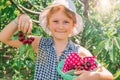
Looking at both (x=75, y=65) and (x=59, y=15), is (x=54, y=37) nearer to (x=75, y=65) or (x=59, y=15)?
(x=59, y=15)

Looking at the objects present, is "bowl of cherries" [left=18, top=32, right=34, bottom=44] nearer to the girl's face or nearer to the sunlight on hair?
the girl's face

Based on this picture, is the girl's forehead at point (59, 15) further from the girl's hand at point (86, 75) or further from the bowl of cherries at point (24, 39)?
the girl's hand at point (86, 75)

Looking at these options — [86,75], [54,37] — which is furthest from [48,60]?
[86,75]

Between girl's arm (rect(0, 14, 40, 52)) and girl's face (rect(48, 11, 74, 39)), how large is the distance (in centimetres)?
14

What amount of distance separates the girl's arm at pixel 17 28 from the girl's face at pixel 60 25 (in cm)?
14

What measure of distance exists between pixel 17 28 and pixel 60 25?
0.25m

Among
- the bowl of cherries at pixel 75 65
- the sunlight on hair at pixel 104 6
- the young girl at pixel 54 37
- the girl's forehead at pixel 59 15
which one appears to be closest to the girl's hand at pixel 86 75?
the bowl of cherries at pixel 75 65

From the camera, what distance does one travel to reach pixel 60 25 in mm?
2266

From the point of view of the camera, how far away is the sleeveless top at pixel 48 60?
2285mm

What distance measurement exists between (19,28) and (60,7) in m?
0.30

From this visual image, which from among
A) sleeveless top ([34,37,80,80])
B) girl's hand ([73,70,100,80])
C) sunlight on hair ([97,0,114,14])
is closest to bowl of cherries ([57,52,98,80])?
girl's hand ([73,70,100,80])

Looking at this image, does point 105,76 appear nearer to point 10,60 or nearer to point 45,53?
point 45,53

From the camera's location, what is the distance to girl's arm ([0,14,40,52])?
2.19 meters

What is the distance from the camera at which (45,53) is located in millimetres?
2357
